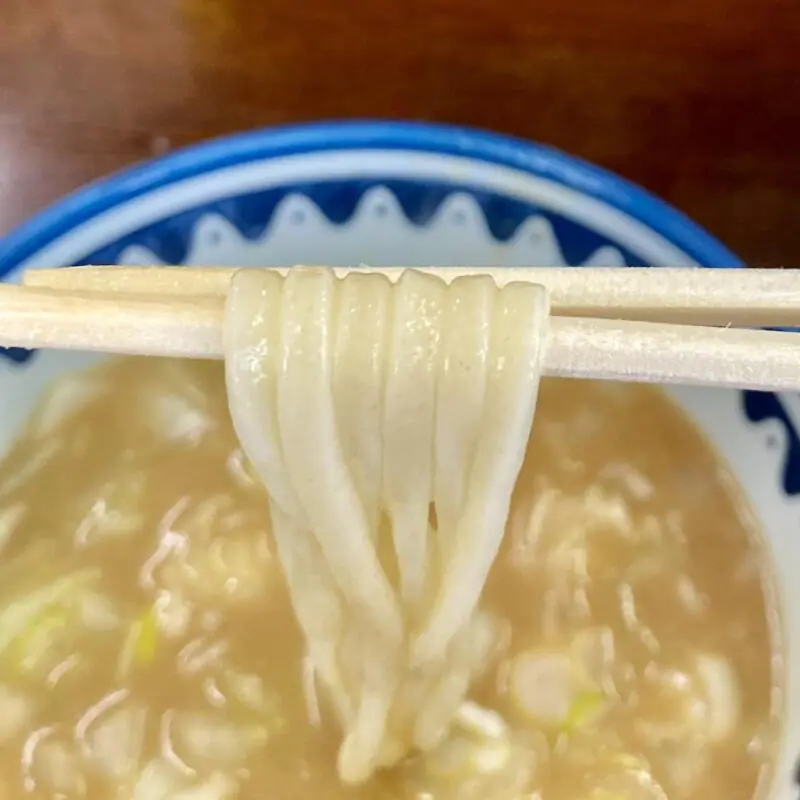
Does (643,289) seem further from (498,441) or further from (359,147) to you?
(359,147)

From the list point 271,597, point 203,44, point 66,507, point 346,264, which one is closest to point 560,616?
point 271,597

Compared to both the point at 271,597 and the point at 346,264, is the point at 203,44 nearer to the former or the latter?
the point at 346,264

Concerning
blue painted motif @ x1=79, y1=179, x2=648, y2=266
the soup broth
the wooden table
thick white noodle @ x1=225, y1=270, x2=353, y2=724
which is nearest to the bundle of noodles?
thick white noodle @ x1=225, y1=270, x2=353, y2=724

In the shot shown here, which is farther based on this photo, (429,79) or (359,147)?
(429,79)

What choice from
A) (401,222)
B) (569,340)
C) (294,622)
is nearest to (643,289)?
(569,340)

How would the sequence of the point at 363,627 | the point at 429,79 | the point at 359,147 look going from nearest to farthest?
the point at 363,627 < the point at 359,147 < the point at 429,79

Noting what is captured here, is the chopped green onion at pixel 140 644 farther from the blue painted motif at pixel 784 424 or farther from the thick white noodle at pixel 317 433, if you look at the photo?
the blue painted motif at pixel 784 424
